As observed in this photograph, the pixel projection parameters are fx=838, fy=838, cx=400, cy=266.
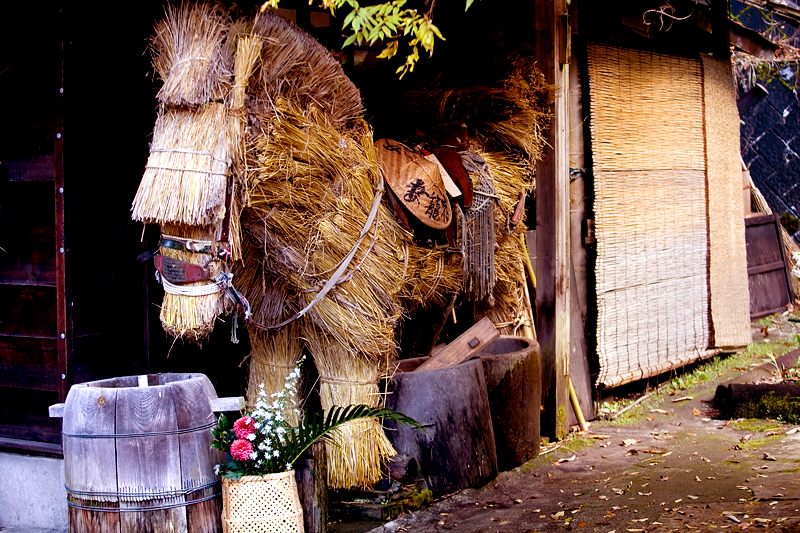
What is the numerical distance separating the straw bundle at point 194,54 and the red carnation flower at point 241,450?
160 cm

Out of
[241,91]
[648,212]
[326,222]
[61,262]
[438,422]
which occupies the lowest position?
[438,422]

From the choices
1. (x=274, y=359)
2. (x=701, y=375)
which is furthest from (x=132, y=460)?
(x=701, y=375)

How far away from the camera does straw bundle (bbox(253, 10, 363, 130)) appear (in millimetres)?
4160

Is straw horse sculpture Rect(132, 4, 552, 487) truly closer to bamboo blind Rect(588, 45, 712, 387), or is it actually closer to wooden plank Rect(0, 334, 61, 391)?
wooden plank Rect(0, 334, 61, 391)

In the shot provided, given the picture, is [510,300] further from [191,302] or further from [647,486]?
[191,302]

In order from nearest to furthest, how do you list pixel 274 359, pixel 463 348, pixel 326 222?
pixel 326 222 < pixel 274 359 < pixel 463 348

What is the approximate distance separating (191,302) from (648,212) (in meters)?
4.92

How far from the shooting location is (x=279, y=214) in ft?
14.4

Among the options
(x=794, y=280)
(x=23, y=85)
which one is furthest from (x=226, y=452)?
(x=794, y=280)

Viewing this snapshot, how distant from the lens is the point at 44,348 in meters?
4.77

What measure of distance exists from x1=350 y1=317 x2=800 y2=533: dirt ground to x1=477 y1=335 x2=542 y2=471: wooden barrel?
0.14m

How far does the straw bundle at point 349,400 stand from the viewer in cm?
479

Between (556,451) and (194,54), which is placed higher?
(194,54)

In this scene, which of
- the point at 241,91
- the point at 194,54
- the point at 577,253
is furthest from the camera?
the point at 577,253
